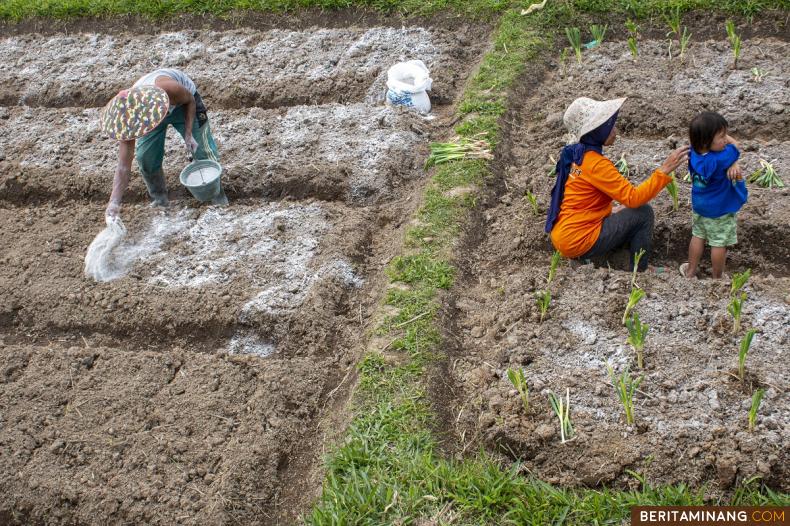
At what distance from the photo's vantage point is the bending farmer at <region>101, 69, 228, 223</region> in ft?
15.6

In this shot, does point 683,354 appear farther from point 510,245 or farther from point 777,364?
point 510,245

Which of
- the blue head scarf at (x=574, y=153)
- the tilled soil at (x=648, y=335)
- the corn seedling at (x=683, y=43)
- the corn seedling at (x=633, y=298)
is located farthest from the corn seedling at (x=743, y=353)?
the corn seedling at (x=683, y=43)

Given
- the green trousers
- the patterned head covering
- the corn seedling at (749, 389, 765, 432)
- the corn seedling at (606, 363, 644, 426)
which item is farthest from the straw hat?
the green trousers

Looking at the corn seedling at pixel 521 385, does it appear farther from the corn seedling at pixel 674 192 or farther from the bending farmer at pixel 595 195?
the corn seedling at pixel 674 192

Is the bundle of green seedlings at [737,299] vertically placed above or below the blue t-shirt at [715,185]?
below

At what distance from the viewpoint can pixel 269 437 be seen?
361 cm

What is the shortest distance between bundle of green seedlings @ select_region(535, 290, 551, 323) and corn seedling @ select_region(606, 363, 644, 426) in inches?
18.3

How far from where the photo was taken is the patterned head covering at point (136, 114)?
4.74m

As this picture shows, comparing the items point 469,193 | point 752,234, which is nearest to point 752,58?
point 752,234

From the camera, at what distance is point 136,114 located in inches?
187

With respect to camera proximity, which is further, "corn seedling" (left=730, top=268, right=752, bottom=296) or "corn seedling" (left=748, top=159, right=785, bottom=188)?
"corn seedling" (left=748, top=159, right=785, bottom=188)

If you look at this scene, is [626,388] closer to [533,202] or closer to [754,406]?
[754,406]

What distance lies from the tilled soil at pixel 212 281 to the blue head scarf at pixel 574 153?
3.63ft

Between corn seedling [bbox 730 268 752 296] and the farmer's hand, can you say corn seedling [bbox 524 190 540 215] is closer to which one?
corn seedling [bbox 730 268 752 296]
